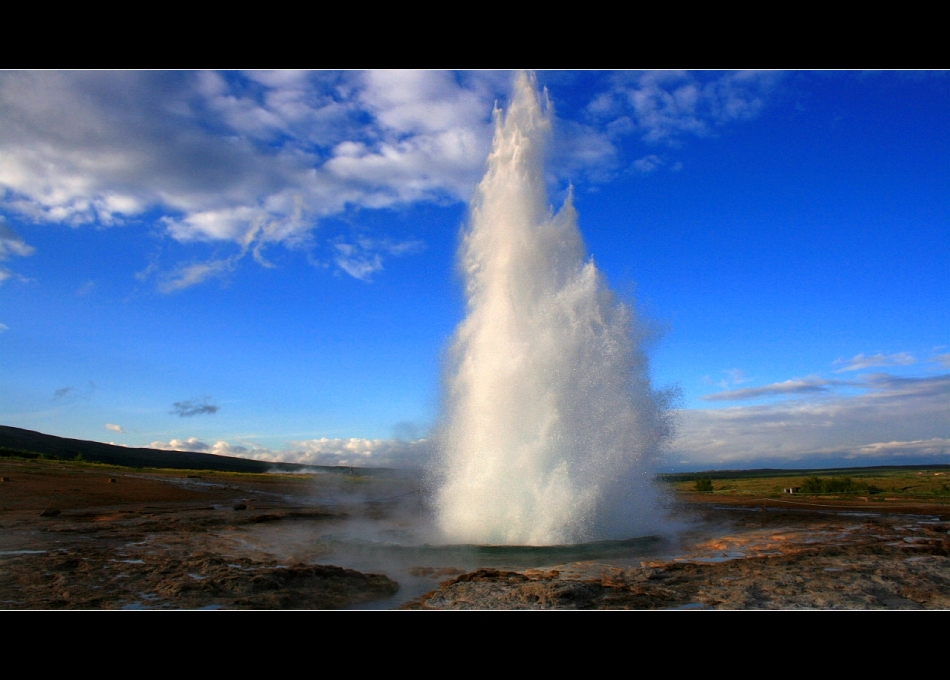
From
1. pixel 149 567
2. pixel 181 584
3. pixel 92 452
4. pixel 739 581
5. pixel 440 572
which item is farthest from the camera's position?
pixel 92 452

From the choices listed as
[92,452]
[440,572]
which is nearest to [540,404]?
[440,572]

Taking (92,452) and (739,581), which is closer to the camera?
(739,581)

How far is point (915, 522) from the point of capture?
1670 cm

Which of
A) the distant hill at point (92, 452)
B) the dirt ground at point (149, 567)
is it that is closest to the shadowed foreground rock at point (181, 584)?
the dirt ground at point (149, 567)

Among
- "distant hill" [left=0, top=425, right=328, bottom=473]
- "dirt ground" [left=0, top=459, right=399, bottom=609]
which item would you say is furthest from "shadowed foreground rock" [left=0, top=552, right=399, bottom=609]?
"distant hill" [left=0, top=425, right=328, bottom=473]

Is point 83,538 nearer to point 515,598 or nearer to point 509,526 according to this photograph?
point 509,526

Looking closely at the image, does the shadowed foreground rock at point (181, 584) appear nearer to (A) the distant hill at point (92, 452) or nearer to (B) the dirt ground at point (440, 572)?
(B) the dirt ground at point (440, 572)

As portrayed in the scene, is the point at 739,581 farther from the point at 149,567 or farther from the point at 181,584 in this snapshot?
the point at 149,567

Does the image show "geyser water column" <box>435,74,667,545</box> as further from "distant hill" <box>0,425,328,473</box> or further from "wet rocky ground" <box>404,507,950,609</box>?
"distant hill" <box>0,425,328,473</box>

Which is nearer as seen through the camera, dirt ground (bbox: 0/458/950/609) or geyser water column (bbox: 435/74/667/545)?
dirt ground (bbox: 0/458/950/609)

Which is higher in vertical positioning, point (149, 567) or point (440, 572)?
point (149, 567)

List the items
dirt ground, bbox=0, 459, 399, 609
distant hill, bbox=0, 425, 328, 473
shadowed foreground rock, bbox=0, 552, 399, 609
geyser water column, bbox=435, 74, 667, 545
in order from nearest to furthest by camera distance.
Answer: shadowed foreground rock, bbox=0, 552, 399, 609 → dirt ground, bbox=0, 459, 399, 609 → geyser water column, bbox=435, 74, 667, 545 → distant hill, bbox=0, 425, 328, 473

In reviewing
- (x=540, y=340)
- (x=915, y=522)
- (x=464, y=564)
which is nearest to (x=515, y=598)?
(x=464, y=564)

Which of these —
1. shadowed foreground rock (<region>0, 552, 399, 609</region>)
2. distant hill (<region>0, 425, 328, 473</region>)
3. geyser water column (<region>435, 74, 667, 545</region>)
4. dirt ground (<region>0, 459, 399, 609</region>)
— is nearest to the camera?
shadowed foreground rock (<region>0, 552, 399, 609</region>)
